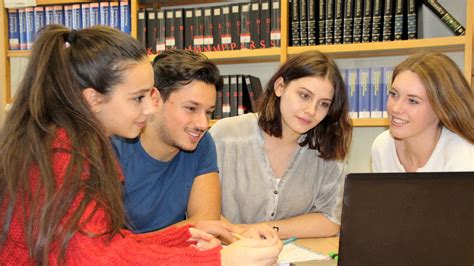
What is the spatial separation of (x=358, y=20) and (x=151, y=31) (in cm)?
109

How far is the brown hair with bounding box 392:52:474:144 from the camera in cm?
158

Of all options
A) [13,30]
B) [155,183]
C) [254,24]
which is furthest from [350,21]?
[13,30]

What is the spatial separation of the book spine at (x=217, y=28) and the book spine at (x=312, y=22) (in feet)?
1.52

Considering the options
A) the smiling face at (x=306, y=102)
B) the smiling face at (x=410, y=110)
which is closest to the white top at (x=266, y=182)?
the smiling face at (x=306, y=102)

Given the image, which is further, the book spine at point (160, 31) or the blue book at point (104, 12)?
the blue book at point (104, 12)

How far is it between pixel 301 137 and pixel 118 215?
1.09m

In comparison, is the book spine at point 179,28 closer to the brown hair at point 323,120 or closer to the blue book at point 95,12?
the blue book at point 95,12

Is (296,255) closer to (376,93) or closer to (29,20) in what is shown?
(376,93)

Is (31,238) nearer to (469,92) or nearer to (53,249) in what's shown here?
(53,249)

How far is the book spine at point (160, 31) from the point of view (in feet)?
8.80

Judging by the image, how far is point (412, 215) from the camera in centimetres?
93

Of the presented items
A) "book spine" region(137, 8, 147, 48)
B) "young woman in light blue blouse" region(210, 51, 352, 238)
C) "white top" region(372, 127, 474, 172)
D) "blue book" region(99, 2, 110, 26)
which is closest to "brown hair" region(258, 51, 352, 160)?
"young woman in light blue blouse" region(210, 51, 352, 238)

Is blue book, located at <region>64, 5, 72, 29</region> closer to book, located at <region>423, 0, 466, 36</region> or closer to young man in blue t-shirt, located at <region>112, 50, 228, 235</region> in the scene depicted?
young man in blue t-shirt, located at <region>112, 50, 228, 235</region>

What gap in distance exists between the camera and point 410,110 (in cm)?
163
